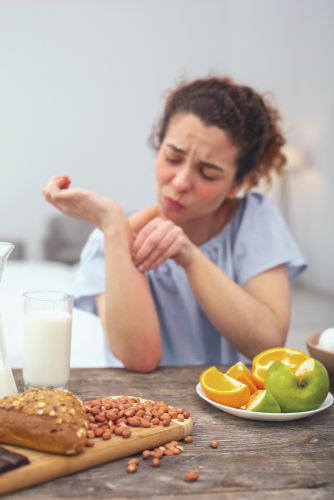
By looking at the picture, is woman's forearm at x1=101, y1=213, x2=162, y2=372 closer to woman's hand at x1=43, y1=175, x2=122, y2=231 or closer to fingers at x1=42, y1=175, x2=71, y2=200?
woman's hand at x1=43, y1=175, x2=122, y2=231

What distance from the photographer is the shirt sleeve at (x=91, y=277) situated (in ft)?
3.93

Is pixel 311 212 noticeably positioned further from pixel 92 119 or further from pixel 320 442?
pixel 320 442

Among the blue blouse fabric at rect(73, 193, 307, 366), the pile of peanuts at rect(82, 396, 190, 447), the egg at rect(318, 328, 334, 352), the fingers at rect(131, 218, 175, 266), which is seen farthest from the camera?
the blue blouse fabric at rect(73, 193, 307, 366)

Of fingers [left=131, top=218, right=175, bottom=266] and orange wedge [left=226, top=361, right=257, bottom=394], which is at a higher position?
fingers [left=131, top=218, right=175, bottom=266]

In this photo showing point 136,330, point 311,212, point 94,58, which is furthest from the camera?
point 311,212

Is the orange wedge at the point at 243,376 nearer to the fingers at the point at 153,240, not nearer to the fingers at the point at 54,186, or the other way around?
the fingers at the point at 153,240

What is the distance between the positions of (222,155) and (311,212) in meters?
2.85

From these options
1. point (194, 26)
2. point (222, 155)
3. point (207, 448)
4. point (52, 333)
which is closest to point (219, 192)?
point (222, 155)

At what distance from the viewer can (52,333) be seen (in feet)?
2.37

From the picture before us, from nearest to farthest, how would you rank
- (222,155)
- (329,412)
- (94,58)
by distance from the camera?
1. (329,412)
2. (222,155)
3. (94,58)

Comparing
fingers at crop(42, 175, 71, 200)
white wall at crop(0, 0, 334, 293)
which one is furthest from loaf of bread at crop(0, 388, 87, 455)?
white wall at crop(0, 0, 334, 293)

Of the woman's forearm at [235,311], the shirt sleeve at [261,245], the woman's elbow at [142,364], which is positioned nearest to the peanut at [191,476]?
the woman's elbow at [142,364]

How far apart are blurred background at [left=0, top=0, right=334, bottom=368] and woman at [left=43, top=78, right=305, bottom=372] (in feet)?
7.29

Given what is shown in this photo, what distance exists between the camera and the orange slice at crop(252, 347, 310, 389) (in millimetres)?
755
